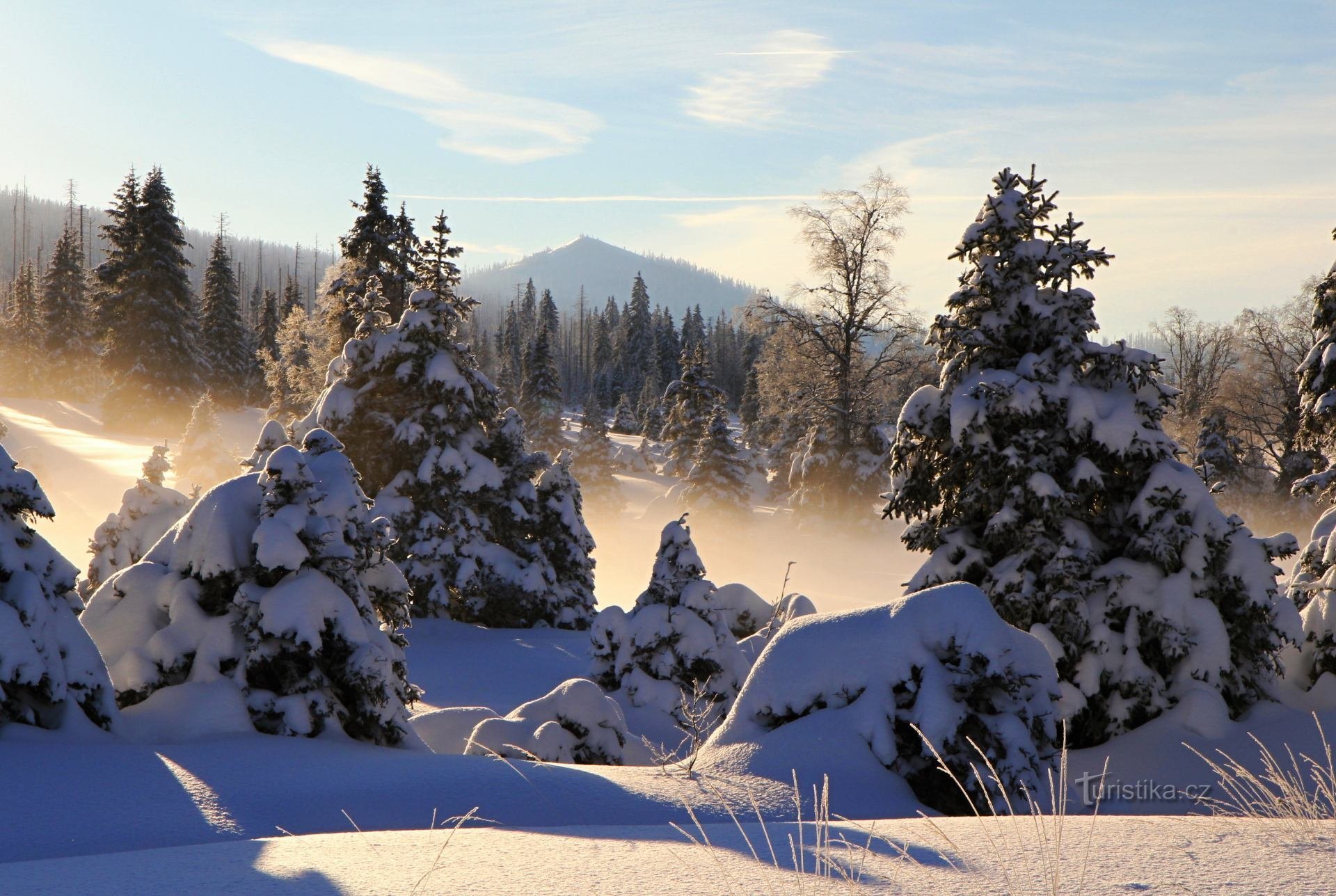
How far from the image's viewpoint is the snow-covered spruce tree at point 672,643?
11688 mm

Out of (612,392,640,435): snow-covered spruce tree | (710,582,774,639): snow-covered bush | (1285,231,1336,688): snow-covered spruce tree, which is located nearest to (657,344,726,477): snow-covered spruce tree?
(612,392,640,435): snow-covered spruce tree

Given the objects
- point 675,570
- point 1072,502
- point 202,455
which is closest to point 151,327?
point 202,455

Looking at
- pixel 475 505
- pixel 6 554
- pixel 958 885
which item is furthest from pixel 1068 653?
pixel 475 505

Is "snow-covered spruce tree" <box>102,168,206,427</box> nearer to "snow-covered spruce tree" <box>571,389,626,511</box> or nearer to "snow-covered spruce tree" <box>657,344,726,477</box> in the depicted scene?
"snow-covered spruce tree" <box>571,389,626,511</box>

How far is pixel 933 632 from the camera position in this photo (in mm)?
7105

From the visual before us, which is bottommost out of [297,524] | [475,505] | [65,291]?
[475,505]

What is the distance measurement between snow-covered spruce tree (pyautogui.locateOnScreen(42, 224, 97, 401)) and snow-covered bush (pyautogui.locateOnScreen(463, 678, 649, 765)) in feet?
183

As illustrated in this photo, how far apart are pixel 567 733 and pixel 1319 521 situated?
9877 mm

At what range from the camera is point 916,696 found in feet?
22.5

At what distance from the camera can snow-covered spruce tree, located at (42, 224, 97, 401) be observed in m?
52.5

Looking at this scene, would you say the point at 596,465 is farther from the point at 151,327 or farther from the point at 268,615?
the point at 268,615

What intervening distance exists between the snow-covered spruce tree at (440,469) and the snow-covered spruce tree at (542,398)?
34728 mm

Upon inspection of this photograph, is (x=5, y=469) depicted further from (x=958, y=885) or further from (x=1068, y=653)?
(x=1068, y=653)

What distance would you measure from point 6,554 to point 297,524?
218 cm
